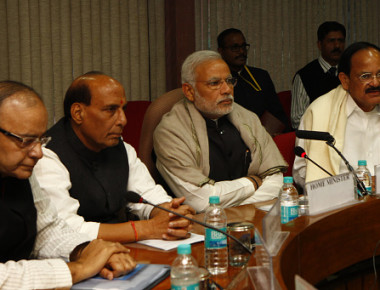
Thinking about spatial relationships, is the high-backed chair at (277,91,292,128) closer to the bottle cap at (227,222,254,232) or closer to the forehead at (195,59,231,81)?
the forehead at (195,59,231,81)

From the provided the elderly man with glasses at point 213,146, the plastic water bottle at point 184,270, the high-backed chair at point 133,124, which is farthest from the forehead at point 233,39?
the plastic water bottle at point 184,270

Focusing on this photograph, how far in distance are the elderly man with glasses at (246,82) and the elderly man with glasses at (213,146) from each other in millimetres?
1519

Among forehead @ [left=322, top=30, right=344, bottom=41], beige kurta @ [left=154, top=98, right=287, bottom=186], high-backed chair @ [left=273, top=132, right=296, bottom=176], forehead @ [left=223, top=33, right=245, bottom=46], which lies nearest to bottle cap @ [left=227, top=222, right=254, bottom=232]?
beige kurta @ [left=154, top=98, right=287, bottom=186]

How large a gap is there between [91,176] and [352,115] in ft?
5.51

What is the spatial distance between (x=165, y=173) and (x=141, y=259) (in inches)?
47.0

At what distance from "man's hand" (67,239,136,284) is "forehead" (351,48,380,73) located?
2072 millimetres

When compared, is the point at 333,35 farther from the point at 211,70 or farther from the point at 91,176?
the point at 91,176

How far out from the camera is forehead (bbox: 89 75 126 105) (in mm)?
2443

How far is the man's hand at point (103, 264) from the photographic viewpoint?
1.55 metres

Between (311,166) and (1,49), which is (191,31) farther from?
(311,166)

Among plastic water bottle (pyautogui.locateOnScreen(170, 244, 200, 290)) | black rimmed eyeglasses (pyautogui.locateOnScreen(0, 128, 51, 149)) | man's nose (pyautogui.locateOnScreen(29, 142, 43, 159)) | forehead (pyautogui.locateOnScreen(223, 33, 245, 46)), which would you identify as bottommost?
plastic water bottle (pyautogui.locateOnScreen(170, 244, 200, 290))

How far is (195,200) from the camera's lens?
2.85 metres

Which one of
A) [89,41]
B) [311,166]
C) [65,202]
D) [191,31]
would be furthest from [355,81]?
[89,41]

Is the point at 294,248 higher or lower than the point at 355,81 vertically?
lower
